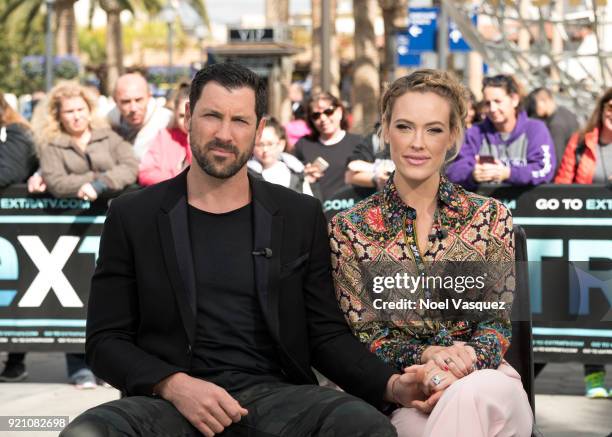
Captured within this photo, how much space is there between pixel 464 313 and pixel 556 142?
6379 millimetres

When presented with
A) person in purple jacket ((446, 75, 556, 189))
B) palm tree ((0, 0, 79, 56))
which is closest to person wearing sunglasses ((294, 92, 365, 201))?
person in purple jacket ((446, 75, 556, 189))

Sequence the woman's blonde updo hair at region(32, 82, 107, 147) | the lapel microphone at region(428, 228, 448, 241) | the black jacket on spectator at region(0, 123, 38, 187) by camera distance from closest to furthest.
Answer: the lapel microphone at region(428, 228, 448, 241)
the woman's blonde updo hair at region(32, 82, 107, 147)
the black jacket on spectator at region(0, 123, 38, 187)

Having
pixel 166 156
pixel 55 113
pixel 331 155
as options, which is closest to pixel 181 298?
pixel 166 156

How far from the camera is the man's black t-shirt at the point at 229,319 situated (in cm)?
388

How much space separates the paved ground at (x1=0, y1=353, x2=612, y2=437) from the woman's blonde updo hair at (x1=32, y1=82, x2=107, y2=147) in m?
1.61

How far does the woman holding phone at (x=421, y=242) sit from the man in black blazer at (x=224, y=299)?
7cm

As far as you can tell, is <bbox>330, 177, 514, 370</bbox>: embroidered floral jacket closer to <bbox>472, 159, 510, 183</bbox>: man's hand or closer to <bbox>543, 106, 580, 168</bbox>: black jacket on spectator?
<bbox>472, 159, 510, 183</bbox>: man's hand

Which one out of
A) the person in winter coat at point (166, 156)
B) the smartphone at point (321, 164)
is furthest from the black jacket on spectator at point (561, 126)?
the person in winter coat at point (166, 156)

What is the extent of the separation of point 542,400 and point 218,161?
4.20 metres

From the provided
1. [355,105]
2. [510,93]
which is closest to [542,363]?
[510,93]

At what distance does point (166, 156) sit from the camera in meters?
8.10

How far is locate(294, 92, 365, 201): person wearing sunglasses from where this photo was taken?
8930 millimetres

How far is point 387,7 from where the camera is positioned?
22.2m

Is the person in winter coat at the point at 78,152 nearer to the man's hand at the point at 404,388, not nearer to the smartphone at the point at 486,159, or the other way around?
the smartphone at the point at 486,159
